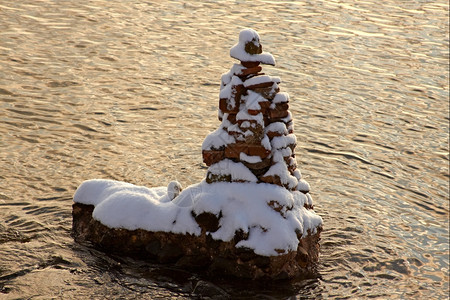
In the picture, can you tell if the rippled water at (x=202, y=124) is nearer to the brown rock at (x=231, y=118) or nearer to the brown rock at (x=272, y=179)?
the brown rock at (x=272, y=179)

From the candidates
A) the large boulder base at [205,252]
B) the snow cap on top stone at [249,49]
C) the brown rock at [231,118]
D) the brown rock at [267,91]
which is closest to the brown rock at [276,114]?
the brown rock at [267,91]

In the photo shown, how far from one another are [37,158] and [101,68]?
5.18m

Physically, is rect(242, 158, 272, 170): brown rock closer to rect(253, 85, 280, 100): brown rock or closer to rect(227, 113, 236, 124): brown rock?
rect(227, 113, 236, 124): brown rock

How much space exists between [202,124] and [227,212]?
579cm

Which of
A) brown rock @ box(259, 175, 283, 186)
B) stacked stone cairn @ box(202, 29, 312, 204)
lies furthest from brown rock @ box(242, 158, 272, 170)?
brown rock @ box(259, 175, 283, 186)

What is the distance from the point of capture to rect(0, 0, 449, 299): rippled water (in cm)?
857

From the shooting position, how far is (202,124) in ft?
45.8

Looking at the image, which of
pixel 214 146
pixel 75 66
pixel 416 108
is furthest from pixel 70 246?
pixel 416 108

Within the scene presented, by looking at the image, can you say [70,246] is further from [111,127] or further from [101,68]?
[101,68]

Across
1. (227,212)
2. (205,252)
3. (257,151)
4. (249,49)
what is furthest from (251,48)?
(205,252)

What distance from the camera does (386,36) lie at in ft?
Answer: 68.1

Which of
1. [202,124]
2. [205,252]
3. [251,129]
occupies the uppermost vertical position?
[251,129]

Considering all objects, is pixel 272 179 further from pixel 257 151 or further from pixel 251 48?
pixel 251 48

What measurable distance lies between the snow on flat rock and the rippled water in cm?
48
